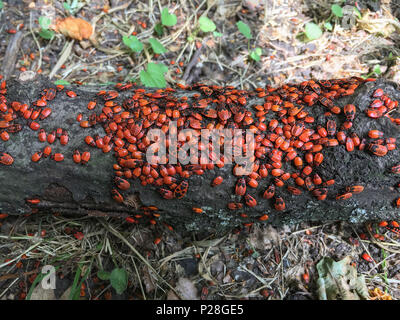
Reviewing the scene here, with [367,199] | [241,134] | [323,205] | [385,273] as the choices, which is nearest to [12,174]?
[241,134]

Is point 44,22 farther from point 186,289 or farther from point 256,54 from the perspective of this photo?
point 186,289

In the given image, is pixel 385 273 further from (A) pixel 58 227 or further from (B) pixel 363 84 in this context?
(A) pixel 58 227

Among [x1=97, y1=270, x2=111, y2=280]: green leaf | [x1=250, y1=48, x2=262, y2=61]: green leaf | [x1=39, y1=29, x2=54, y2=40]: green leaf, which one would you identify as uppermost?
[x1=39, y1=29, x2=54, y2=40]: green leaf

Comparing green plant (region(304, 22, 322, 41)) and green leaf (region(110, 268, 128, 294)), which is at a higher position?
green plant (region(304, 22, 322, 41))

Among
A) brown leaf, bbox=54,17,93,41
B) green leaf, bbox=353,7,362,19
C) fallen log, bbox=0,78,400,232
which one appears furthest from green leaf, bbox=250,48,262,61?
brown leaf, bbox=54,17,93,41

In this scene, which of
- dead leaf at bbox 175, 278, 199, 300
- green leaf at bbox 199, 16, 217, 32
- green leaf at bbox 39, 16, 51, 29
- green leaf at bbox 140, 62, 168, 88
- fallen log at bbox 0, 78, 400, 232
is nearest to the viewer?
fallen log at bbox 0, 78, 400, 232

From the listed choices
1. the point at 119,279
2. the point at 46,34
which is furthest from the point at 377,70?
the point at 46,34

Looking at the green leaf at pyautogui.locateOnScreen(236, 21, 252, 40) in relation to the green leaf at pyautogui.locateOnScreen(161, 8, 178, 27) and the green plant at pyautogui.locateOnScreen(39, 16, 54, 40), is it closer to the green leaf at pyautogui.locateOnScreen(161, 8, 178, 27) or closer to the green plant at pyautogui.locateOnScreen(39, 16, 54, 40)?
the green leaf at pyautogui.locateOnScreen(161, 8, 178, 27)
